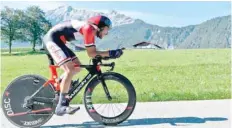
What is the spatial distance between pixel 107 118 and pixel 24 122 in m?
1.33

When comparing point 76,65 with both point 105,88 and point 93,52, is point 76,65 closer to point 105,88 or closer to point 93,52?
point 93,52

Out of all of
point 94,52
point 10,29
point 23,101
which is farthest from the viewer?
point 10,29

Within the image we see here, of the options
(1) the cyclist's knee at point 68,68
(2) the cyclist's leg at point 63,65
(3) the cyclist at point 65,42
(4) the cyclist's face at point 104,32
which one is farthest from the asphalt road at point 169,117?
(4) the cyclist's face at point 104,32

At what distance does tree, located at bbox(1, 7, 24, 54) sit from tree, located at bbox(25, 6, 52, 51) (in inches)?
96.1

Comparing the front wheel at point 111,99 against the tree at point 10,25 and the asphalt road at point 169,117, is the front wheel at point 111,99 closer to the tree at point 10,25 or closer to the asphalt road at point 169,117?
the asphalt road at point 169,117

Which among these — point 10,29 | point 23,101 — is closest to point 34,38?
point 10,29

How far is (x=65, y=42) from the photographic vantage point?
611 cm

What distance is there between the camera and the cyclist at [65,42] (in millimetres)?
5852

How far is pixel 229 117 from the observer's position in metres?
6.63

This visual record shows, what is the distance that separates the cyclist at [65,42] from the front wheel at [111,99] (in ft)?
1.18

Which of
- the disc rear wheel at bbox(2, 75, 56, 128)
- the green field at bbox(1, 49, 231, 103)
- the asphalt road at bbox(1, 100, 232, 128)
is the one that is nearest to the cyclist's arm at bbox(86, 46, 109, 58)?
the disc rear wheel at bbox(2, 75, 56, 128)

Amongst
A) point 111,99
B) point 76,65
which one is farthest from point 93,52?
point 111,99

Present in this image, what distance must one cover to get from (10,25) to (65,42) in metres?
102

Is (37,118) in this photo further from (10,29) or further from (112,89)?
(10,29)
